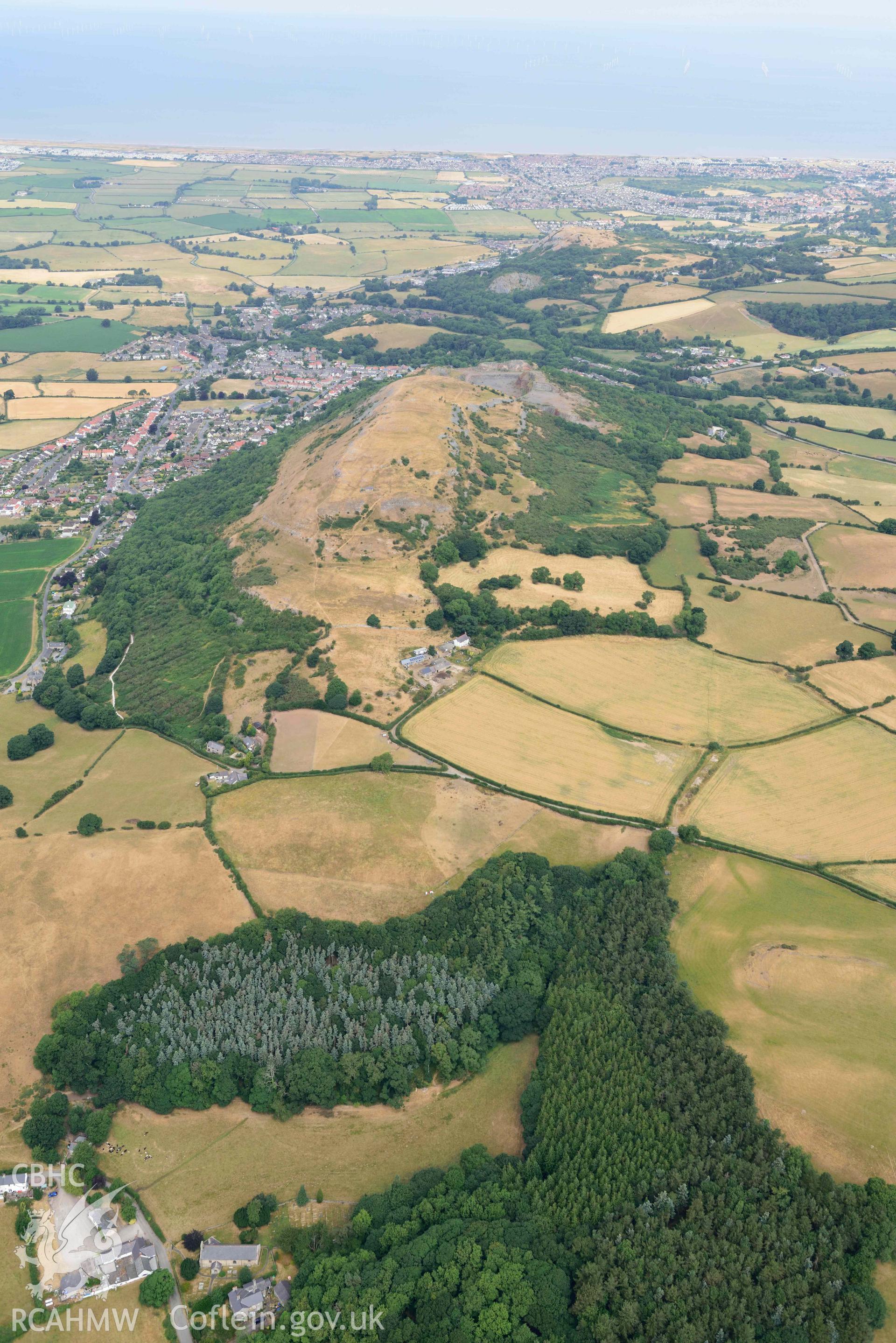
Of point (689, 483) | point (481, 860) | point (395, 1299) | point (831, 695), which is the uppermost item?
point (689, 483)

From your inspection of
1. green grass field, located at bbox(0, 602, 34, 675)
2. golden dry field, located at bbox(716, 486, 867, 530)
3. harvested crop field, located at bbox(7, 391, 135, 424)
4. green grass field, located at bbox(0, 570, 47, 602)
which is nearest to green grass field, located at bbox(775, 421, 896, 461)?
golden dry field, located at bbox(716, 486, 867, 530)

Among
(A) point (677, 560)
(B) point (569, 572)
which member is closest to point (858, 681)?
(A) point (677, 560)

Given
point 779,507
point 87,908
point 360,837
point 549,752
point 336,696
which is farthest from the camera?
point 779,507

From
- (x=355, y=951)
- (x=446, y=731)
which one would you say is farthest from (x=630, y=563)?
(x=355, y=951)

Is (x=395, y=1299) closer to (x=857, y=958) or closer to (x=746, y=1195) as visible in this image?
(x=746, y=1195)

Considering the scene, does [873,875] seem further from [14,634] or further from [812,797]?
[14,634]

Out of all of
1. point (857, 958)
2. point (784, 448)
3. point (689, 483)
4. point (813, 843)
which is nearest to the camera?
point (857, 958)
